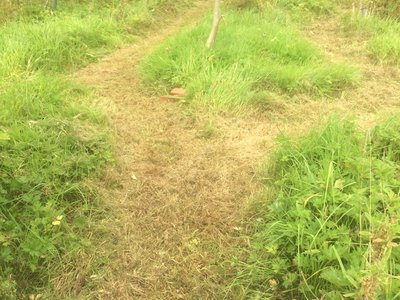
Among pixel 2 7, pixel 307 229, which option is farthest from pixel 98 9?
pixel 307 229

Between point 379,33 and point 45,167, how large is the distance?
219 inches

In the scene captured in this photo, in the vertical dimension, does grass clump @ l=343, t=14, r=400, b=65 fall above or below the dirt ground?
above

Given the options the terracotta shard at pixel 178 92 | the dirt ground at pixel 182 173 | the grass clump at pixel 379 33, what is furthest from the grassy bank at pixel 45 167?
the grass clump at pixel 379 33

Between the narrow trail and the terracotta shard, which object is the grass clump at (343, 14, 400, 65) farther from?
the terracotta shard

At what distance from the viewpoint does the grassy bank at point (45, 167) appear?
8.70 ft

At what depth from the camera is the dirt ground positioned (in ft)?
8.94

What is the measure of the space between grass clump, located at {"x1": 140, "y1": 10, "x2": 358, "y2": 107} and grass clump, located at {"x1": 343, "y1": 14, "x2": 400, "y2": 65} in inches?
35.1

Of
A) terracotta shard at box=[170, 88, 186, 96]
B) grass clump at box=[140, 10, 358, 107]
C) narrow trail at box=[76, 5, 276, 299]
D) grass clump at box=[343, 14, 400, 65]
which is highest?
grass clump at box=[343, 14, 400, 65]

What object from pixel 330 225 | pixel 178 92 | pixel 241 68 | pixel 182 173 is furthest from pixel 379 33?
pixel 330 225

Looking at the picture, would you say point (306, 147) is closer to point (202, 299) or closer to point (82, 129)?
point (202, 299)

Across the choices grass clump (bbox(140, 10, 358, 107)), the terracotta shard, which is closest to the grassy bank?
the terracotta shard

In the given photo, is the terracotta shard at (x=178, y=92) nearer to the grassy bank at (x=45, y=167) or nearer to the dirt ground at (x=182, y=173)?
the dirt ground at (x=182, y=173)

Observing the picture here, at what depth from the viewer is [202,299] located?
2.57 m

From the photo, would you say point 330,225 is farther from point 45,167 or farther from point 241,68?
point 241,68
